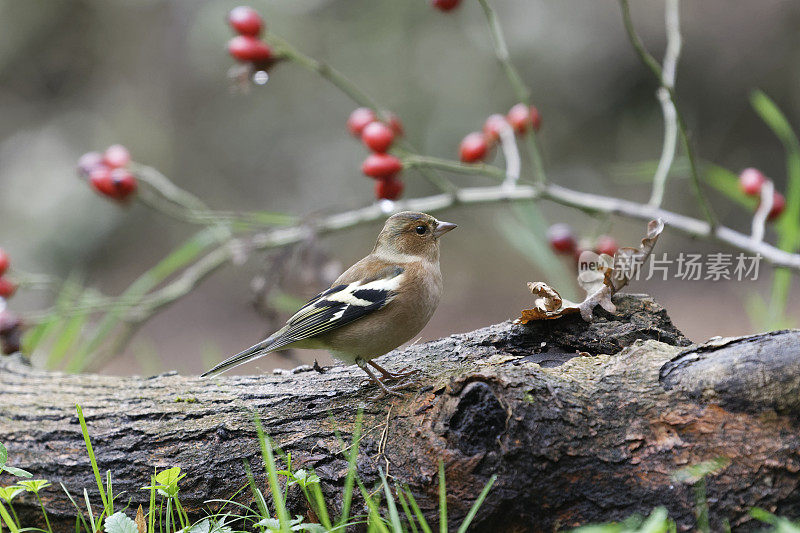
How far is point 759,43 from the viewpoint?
696 centimetres

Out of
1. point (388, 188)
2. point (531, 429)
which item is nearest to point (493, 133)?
point (388, 188)

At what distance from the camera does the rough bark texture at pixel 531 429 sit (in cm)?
213

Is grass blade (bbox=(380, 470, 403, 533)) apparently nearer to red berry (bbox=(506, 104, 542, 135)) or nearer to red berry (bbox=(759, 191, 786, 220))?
red berry (bbox=(506, 104, 542, 135))

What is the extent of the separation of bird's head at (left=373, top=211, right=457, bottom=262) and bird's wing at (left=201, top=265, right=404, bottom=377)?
150 mm

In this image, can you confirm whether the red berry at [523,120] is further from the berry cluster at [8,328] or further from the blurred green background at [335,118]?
the blurred green background at [335,118]

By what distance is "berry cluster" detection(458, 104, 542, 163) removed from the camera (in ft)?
12.5

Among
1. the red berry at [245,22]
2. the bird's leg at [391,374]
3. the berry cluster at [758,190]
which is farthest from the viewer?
the berry cluster at [758,190]

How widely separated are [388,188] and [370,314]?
0.99 meters

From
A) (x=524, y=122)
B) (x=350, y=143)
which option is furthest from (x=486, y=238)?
(x=524, y=122)

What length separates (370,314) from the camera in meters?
2.85

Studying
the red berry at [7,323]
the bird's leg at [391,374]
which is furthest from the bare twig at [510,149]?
the red berry at [7,323]

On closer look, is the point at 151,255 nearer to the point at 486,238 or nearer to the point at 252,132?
the point at 252,132

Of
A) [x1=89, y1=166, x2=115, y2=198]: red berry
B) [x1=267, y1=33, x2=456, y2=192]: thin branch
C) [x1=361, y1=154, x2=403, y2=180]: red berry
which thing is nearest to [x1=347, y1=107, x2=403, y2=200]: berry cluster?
[x1=361, y1=154, x2=403, y2=180]: red berry

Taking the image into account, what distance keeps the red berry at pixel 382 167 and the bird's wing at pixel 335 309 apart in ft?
2.32
